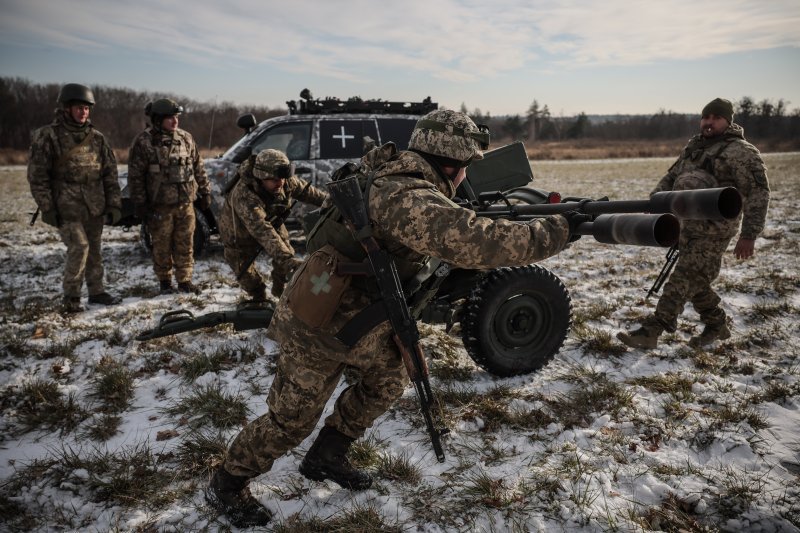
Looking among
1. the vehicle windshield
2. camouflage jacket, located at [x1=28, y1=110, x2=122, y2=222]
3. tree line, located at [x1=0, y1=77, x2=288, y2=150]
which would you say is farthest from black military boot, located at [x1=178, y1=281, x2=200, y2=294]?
tree line, located at [x1=0, y1=77, x2=288, y2=150]

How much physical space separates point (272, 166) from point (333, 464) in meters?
2.70

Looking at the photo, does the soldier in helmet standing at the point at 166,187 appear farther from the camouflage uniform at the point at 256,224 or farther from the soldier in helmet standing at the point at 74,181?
the camouflage uniform at the point at 256,224

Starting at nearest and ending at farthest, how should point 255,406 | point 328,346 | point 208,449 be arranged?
point 328,346
point 208,449
point 255,406

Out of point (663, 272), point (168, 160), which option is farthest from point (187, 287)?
point (663, 272)

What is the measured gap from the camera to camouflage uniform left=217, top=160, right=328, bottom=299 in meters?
4.09

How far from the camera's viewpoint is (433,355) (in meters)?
3.92

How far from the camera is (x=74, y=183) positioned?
482cm

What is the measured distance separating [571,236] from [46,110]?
200 ft

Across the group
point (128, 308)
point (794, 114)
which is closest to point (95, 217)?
point (128, 308)

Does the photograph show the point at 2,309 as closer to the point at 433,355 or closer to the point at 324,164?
the point at 324,164

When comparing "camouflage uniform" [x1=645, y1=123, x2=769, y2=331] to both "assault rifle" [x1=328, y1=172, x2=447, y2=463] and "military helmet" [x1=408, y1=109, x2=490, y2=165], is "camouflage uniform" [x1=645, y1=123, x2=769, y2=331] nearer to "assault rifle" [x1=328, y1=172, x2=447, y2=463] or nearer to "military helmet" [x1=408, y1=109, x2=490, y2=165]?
"military helmet" [x1=408, y1=109, x2=490, y2=165]

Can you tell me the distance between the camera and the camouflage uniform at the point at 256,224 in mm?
4090

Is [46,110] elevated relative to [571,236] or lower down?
elevated

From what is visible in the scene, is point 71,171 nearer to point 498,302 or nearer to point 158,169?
point 158,169
